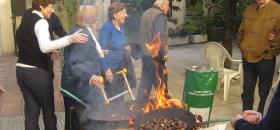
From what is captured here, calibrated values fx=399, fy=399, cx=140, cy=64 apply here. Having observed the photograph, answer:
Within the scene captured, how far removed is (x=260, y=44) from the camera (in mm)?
5555

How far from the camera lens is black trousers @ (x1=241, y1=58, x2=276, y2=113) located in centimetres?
562

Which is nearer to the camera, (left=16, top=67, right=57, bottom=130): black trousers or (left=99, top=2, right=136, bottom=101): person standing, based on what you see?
(left=16, top=67, right=57, bottom=130): black trousers

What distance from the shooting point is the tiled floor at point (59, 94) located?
632cm

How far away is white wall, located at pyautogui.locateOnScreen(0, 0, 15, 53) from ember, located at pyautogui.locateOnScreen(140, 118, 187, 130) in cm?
965

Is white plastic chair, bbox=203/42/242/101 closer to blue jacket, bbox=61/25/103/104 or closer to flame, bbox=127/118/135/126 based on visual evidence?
blue jacket, bbox=61/25/103/104

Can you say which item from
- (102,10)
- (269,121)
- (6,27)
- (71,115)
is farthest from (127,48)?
(6,27)

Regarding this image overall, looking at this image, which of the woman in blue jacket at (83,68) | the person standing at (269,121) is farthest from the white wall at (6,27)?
the person standing at (269,121)

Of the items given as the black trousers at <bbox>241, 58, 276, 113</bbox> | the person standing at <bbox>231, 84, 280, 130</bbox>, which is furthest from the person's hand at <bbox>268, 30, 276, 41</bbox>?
the person standing at <bbox>231, 84, 280, 130</bbox>

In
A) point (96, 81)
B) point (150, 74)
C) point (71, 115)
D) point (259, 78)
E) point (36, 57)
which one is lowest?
point (71, 115)

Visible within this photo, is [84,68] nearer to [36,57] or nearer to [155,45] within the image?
[36,57]

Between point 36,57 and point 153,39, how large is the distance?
90.0 inches

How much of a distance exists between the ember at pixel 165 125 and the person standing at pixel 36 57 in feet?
4.06

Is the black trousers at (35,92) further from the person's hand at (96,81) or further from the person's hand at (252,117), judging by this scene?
the person's hand at (252,117)

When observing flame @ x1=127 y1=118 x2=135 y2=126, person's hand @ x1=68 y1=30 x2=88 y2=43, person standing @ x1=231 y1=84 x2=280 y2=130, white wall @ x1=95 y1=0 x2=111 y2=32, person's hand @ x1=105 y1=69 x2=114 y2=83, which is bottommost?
flame @ x1=127 y1=118 x2=135 y2=126
